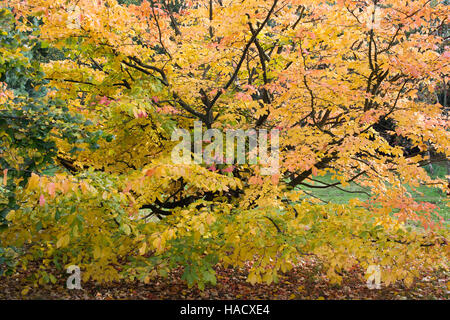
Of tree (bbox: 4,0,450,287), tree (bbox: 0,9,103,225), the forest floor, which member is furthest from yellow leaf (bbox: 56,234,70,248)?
the forest floor

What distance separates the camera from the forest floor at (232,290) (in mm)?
4945

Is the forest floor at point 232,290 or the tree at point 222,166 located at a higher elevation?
the tree at point 222,166

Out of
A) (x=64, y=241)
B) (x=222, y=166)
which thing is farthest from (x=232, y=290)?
(x=64, y=241)

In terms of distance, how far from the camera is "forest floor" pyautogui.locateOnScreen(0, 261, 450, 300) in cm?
495

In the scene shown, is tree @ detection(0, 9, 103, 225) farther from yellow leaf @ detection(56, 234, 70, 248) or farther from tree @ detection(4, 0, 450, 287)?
yellow leaf @ detection(56, 234, 70, 248)

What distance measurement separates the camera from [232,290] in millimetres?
5414

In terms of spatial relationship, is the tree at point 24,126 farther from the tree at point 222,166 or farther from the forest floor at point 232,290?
the forest floor at point 232,290

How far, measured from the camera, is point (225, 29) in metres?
4.08

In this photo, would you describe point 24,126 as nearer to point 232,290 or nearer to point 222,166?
point 222,166

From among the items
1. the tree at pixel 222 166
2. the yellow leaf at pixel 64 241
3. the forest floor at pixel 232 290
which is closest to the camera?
the yellow leaf at pixel 64 241

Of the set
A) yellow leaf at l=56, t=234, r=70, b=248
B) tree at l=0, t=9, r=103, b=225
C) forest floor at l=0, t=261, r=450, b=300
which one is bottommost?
forest floor at l=0, t=261, r=450, b=300

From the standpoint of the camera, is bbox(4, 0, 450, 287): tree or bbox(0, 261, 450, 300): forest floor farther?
bbox(0, 261, 450, 300): forest floor

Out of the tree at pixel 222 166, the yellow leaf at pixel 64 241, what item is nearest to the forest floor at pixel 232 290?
the tree at pixel 222 166
